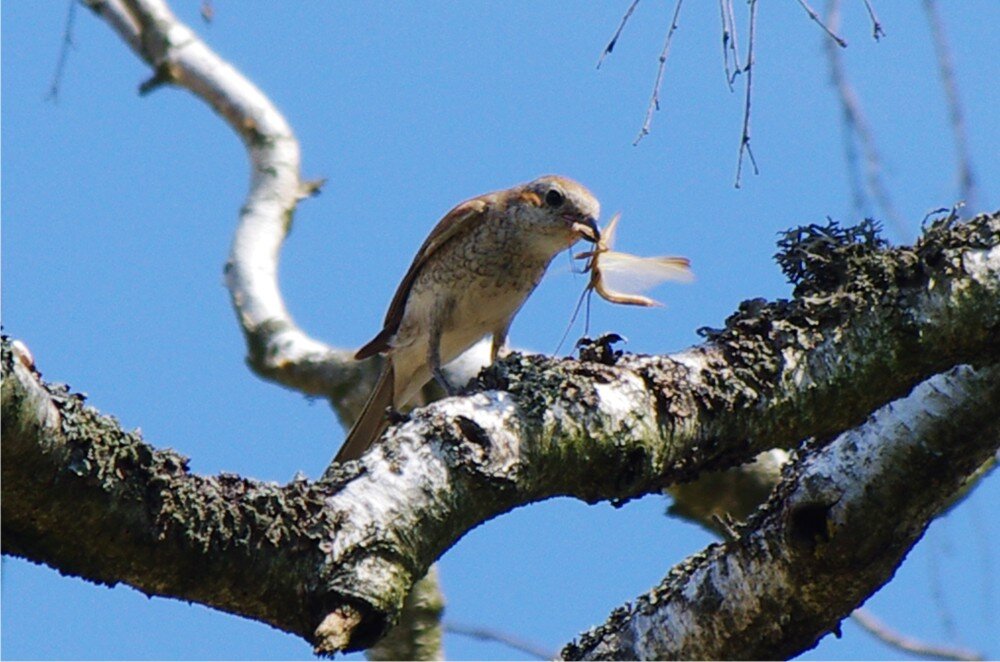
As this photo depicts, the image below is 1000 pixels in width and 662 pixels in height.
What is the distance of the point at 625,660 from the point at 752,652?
0.32m

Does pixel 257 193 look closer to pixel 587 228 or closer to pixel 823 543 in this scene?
pixel 587 228

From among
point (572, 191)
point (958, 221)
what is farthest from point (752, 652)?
point (572, 191)

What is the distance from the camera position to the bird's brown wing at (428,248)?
6.04 m

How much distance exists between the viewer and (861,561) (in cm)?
335

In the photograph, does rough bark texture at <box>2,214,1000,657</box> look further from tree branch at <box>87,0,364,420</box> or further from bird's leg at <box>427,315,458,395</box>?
tree branch at <box>87,0,364,420</box>

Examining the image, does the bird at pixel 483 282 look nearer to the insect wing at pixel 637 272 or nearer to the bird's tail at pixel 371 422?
the bird's tail at pixel 371 422

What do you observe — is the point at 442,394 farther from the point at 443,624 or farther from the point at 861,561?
the point at 861,561

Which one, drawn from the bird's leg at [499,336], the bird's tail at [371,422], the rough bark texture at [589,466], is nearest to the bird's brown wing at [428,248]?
the bird's tail at [371,422]

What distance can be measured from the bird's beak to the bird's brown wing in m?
0.48

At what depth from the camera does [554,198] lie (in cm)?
592

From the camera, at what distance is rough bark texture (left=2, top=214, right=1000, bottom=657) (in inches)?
95.0

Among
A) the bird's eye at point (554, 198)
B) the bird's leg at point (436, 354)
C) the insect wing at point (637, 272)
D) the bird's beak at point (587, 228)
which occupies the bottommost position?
the insect wing at point (637, 272)

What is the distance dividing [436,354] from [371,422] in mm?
450

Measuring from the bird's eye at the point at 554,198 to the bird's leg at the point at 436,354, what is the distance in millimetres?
663
